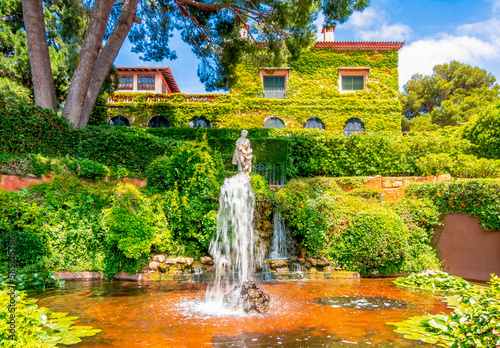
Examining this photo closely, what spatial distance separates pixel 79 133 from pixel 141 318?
343 inches

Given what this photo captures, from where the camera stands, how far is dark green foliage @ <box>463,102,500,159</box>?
484 inches

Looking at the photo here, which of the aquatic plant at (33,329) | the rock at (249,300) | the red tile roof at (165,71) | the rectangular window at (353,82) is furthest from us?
the red tile roof at (165,71)

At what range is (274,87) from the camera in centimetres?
2553

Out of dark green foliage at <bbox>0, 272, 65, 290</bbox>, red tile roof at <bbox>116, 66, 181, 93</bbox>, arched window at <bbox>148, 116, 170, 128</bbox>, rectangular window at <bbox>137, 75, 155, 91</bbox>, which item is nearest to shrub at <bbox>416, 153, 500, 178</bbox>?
dark green foliage at <bbox>0, 272, 65, 290</bbox>

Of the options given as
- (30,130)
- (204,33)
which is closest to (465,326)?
(30,130)

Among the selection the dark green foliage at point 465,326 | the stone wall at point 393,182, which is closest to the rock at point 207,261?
the dark green foliage at point 465,326

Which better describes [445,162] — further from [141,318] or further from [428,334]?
[141,318]

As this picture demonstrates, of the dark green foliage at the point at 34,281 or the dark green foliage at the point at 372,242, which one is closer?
the dark green foliage at the point at 34,281

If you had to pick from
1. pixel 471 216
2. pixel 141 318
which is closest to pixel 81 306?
pixel 141 318

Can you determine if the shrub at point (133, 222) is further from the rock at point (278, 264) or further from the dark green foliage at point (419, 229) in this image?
the dark green foliage at point (419, 229)

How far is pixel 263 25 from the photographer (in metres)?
13.4

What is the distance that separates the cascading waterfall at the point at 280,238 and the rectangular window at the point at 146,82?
87.0 feet

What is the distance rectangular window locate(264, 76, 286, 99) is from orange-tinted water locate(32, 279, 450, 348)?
20.4m

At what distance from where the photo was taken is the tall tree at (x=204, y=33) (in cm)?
1195
